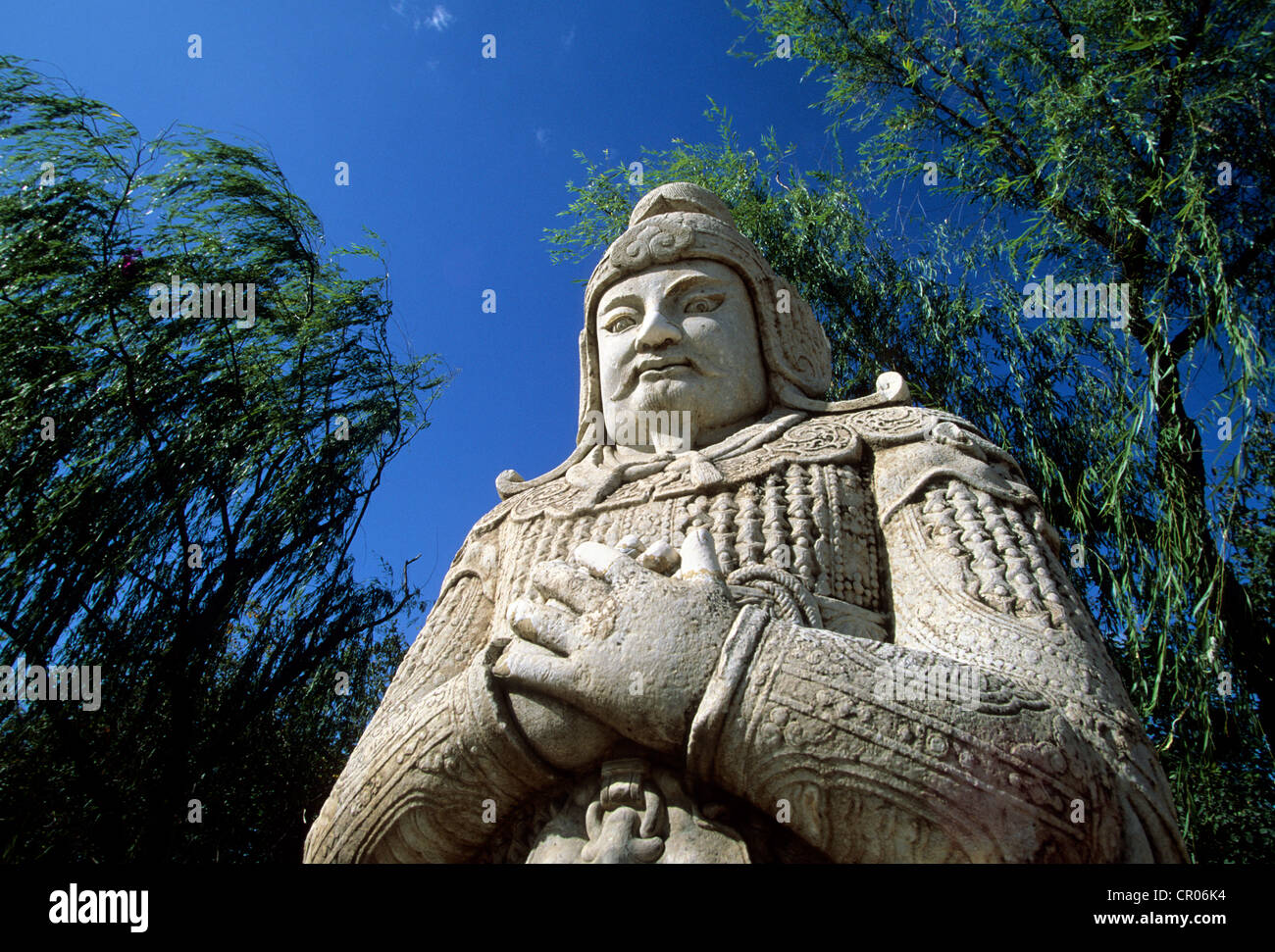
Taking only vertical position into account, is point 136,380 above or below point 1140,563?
above

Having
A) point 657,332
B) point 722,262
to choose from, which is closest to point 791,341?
point 722,262

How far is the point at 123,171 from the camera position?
23.7 feet

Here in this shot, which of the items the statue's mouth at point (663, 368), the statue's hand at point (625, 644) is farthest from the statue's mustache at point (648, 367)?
the statue's hand at point (625, 644)

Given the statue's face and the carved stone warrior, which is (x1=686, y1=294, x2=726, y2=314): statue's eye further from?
the carved stone warrior

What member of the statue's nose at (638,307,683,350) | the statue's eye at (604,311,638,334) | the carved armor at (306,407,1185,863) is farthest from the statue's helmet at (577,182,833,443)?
the carved armor at (306,407,1185,863)

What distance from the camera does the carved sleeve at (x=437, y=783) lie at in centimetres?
236

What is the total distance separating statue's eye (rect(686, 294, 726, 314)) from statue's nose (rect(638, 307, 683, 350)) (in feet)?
0.45

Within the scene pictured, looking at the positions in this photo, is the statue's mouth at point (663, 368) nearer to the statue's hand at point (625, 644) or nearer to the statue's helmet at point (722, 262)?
the statue's helmet at point (722, 262)

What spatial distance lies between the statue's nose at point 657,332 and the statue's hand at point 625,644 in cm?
140

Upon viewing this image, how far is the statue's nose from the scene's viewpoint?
3.65 meters

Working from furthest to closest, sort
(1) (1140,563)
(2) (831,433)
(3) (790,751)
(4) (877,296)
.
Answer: (4) (877,296) → (1) (1140,563) → (2) (831,433) → (3) (790,751)
